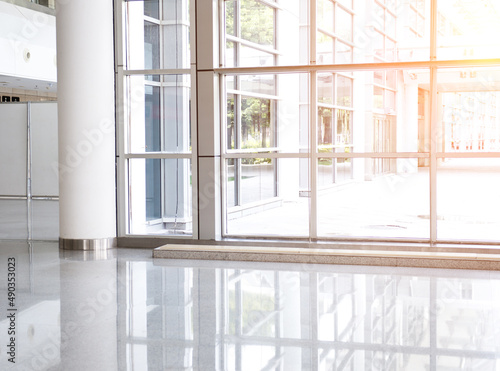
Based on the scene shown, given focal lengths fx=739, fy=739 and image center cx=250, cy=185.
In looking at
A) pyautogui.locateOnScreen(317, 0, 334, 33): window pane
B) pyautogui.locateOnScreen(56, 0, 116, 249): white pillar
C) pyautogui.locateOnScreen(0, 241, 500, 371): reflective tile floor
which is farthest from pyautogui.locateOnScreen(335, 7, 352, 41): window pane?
pyautogui.locateOnScreen(0, 241, 500, 371): reflective tile floor

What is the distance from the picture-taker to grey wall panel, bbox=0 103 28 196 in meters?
20.1

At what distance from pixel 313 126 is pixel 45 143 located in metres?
10.9

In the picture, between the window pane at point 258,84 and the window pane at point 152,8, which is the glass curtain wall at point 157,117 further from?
the window pane at point 258,84

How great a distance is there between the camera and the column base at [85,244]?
11383 mm

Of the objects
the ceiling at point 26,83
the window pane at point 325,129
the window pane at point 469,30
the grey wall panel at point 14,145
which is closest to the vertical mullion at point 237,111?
the window pane at point 325,129

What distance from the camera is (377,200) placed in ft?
43.8

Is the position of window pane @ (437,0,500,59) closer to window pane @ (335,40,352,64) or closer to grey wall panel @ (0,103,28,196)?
window pane @ (335,40,352,64)

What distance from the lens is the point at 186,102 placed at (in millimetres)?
11680

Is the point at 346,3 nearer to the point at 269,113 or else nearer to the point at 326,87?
the point at 326,87

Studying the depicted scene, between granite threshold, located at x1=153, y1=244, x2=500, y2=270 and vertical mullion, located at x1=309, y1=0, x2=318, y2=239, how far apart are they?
0.61 meters

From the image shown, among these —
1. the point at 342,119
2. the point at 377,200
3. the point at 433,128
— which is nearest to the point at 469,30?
the point at 433,128

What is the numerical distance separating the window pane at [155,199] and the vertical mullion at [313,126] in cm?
208

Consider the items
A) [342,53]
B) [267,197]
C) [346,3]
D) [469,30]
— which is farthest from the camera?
[267,197]

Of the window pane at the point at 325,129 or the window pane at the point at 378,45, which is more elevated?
the window pane at the point at 378,45
